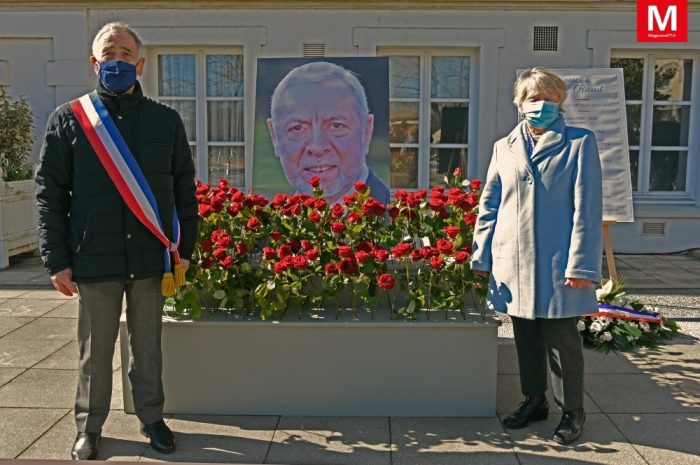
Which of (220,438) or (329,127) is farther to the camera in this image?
(329,127)

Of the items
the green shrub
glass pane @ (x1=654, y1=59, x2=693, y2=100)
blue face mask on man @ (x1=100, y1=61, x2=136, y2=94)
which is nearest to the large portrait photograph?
blue face mask on man @ (x1=100, y1=61, x2=136, y2=94)

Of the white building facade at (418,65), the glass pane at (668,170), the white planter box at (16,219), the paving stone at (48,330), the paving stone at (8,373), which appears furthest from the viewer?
the glass pane at (668,170)

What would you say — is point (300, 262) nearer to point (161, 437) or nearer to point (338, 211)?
point (338, 211)

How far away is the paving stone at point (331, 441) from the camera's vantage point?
3.04m

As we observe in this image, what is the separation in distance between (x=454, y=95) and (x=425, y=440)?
6.16m

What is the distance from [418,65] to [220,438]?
6.36 m

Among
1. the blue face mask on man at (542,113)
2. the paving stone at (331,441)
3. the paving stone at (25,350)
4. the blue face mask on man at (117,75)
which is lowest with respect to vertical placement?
the paving stone at (331,441)

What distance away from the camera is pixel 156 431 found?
311cm

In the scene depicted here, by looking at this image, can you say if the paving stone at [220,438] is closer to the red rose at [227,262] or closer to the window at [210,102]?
the red rose at [227,262]

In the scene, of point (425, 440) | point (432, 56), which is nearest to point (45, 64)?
point (432, 56)

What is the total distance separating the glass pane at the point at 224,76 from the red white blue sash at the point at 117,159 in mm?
5883

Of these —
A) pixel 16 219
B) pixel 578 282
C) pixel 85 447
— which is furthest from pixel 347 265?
pixel 16 219

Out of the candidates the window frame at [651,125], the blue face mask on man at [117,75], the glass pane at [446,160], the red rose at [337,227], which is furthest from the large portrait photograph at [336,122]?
the window frame at [651,125]

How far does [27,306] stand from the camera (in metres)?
5.84
